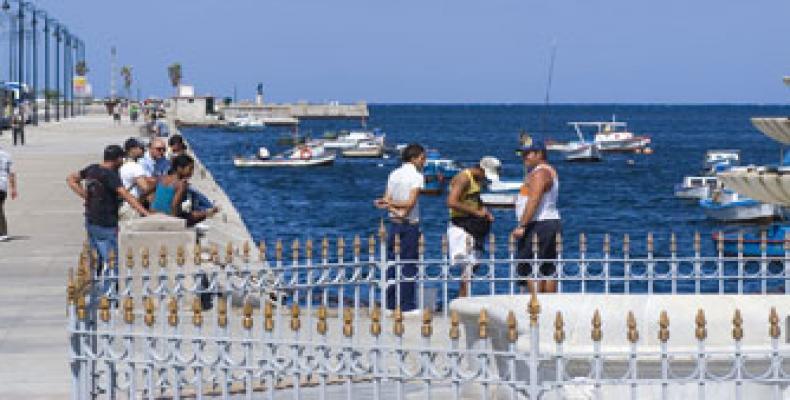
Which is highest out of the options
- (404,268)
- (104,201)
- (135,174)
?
(135,174)

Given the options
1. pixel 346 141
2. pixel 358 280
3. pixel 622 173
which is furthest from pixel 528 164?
pixel 346 141

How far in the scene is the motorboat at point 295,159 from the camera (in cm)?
11788

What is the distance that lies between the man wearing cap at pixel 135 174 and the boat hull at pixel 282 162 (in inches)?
3679

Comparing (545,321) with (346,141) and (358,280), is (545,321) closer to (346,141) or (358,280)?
(358,280)

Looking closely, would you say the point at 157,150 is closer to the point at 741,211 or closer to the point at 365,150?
the point at 741,211

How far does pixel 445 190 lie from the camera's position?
9788 centimetres

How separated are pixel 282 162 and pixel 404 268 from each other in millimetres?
104211

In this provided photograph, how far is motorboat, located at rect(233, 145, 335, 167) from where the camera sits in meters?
118

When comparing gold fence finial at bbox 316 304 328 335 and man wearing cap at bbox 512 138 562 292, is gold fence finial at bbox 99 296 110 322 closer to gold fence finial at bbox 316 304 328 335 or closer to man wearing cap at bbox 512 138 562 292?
gold fence finial at bbox 316 304 328 335

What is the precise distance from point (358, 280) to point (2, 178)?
1332 centimetres

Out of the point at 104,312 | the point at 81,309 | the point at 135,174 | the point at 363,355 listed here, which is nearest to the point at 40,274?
the point at 135,174

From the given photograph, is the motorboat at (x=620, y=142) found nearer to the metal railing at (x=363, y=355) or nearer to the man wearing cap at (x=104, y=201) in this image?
the man wearing cap at (x=104, y=201)

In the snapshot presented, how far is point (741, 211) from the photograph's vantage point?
7275 centimetres

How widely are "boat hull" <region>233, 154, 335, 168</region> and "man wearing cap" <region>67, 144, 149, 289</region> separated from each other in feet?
319
